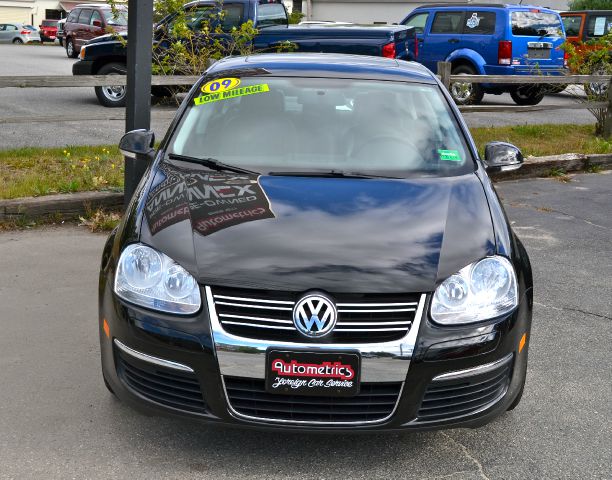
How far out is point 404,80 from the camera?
199 inches

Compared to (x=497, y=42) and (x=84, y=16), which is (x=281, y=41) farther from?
(x=84, y=16)

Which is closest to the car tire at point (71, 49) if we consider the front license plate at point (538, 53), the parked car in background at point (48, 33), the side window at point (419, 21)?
the side window at point (419, 21)

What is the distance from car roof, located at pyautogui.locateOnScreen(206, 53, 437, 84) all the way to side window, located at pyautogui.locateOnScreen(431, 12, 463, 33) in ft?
44.3

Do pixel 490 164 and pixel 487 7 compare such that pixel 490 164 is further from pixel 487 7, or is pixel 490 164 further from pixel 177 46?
pixel 487 7

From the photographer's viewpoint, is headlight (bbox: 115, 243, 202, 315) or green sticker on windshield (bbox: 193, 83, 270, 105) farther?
green sticker on windshield (bbox: 193, 83, 270, 105)

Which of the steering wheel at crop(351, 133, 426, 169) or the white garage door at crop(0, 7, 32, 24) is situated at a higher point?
the steering wheel at crop(351, 133, 426, 169)

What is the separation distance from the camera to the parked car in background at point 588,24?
2291cm

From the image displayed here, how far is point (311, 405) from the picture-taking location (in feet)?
A: 10.9

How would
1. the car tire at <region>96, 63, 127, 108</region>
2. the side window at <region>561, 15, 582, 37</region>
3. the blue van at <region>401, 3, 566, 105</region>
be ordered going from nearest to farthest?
the car tire at <region>96, 63, 127, 108</region> < the blue van at <region>401, 3, 566, 105</region> < the side window at <region>561, 15, 582, 37</region>

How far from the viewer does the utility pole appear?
656 centimetres

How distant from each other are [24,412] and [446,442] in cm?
185

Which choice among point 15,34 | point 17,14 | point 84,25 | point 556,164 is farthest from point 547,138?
point 17,14

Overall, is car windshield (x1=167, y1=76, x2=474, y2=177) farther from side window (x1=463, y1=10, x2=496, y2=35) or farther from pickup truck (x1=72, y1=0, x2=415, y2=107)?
side window (x1=463, y1=10, x2=496, y2=35)

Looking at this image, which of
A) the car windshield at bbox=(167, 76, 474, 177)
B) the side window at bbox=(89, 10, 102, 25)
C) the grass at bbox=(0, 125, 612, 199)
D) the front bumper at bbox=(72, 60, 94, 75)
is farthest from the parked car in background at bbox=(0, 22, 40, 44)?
the car windshield at bbox=(167, 76, 474, 177)
